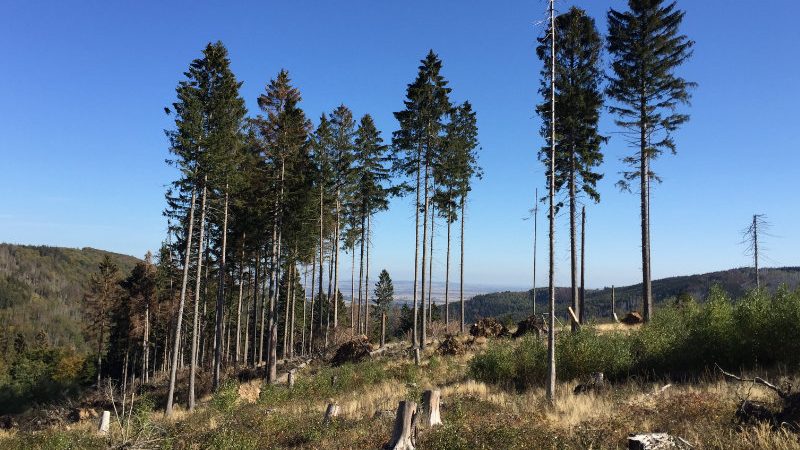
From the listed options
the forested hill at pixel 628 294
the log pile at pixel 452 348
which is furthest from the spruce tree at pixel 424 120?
the forested hill at pixel 628 294

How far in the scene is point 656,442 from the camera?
6496 millimetres

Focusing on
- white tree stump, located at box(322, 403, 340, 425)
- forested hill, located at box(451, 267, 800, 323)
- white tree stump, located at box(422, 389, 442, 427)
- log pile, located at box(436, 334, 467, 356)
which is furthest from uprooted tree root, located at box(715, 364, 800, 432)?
forested hill, located at box(451, 267, 800, 323)

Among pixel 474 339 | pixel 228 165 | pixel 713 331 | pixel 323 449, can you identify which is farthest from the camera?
pixel 474 339

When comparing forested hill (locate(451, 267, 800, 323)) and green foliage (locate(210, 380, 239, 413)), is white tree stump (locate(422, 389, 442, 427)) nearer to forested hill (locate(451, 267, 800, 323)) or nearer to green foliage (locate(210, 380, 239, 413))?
green foliage (locate(210, 380, 239, 413))

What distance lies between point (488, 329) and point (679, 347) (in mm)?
13704

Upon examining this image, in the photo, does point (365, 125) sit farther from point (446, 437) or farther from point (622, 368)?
point (446, 437)

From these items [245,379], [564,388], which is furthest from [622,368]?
[245,379]

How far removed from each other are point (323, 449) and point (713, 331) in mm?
11439

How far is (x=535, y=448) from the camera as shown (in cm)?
734

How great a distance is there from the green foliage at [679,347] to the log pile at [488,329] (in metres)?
9.45

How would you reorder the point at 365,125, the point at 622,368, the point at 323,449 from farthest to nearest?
1. the point at 365,125
2. the point at 622,368
3. the point at 323,449

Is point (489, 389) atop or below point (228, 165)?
below

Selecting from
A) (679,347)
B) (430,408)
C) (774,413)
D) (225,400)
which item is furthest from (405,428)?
(679,347)

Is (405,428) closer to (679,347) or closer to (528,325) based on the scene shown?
(679,347)
